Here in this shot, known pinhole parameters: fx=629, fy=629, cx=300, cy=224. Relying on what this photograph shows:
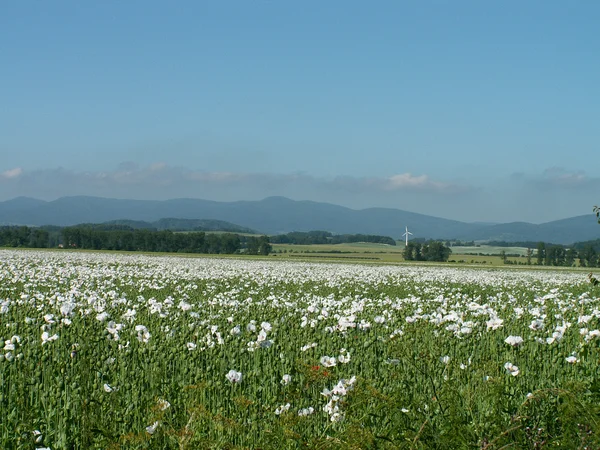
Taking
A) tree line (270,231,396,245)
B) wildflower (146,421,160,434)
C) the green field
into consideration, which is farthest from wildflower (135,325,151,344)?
tree line (270,231,396,245)

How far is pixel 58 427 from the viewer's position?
5449 mm

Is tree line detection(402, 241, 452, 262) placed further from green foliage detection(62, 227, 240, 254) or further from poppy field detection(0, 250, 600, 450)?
poppy field detection(0, 250, 600, 450)

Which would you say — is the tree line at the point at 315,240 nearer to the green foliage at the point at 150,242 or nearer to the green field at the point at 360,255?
the green field at the point at 360,255

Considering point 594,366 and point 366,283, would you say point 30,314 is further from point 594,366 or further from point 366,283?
point 366,283

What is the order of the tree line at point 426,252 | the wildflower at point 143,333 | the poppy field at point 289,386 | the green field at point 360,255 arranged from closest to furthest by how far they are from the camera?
the poppy field at point 289,386 → the wildflower at point 143,333 → the green field at point 360,255 → the tree line at point 426,252

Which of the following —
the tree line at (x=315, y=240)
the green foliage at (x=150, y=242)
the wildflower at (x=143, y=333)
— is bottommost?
the wildflower at (x=143, y=333)

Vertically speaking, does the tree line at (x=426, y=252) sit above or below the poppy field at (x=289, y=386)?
above

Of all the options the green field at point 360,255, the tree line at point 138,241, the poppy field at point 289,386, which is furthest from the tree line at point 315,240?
the poppy field at point 289,386

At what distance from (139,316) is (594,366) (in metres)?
7.88

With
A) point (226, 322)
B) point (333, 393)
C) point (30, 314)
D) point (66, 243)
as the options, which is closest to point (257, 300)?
point (226, 322)

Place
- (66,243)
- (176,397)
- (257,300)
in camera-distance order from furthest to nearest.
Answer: (66,243)
(257,300)
(176,397)

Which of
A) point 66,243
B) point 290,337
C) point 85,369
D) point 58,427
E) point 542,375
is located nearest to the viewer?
point 58,427

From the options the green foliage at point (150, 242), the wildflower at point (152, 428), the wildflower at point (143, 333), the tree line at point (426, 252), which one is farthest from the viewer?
the green foliage at point (150, 242)

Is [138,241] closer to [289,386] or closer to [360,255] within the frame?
[360,255]
